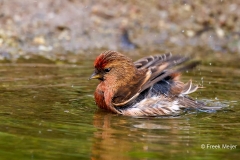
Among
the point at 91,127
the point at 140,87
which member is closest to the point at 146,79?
the point at 140,87

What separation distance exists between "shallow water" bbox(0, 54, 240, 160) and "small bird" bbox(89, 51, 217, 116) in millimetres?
260

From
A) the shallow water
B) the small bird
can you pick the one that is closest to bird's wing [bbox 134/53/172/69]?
the small bird

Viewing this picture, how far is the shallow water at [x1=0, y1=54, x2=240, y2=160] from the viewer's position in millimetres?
6207

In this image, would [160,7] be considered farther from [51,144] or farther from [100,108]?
[51,144]

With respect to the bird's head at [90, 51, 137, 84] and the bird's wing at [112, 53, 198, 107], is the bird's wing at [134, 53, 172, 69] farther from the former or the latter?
the bird's head at [90, 51, 137, 84]

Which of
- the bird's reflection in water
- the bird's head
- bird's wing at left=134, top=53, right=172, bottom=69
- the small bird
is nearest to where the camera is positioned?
the bird's reflection in water

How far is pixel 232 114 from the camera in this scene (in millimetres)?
8281

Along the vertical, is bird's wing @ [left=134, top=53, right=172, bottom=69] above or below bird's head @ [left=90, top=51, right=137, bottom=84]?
above

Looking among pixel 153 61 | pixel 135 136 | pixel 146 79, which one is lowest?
pixel 135 136

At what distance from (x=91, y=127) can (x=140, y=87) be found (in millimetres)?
1373

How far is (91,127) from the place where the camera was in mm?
7258

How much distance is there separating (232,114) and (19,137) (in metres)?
3.11

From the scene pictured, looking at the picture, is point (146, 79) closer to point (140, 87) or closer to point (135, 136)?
point (140, 87)

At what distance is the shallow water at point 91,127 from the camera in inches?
244
